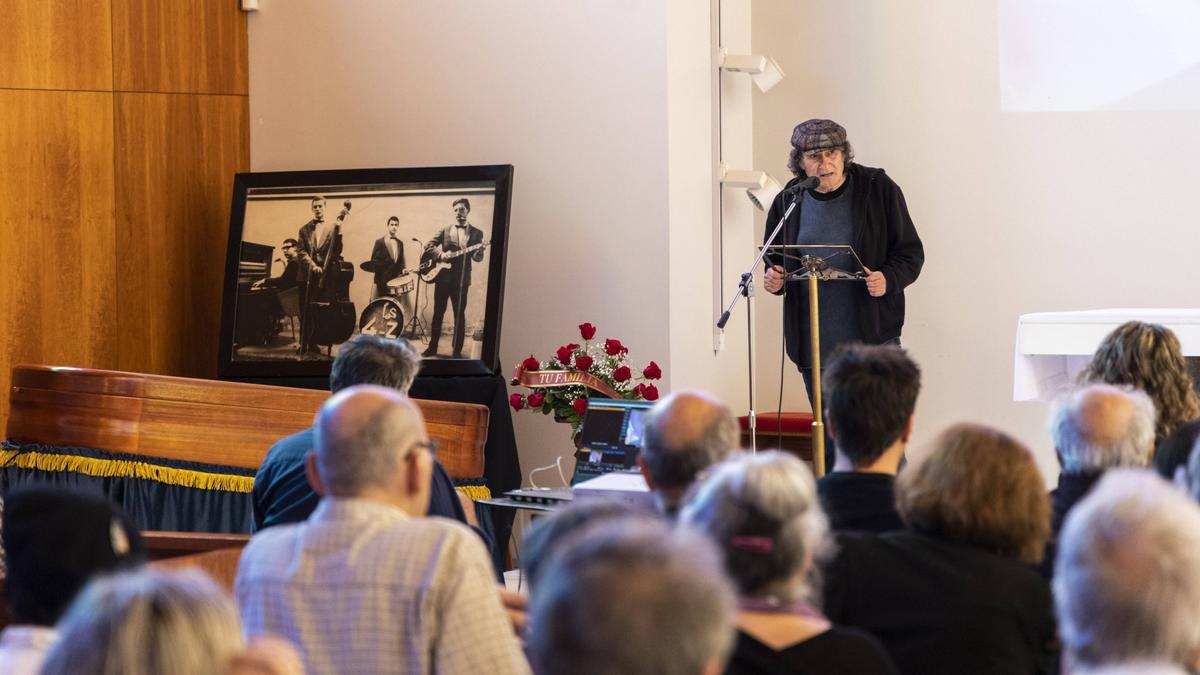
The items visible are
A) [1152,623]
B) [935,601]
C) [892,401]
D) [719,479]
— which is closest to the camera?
[1152,623]

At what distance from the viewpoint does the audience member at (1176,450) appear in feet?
10.7

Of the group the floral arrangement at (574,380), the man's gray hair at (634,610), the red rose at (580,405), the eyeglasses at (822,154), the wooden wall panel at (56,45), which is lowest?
the man's gray hair at (634,610)

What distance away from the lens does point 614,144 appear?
646 centimetres

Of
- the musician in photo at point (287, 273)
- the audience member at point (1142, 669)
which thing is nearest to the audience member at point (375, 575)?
the audience member at point (1142, 669)

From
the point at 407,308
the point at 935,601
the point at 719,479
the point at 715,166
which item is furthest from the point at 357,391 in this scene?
the point at 715,166

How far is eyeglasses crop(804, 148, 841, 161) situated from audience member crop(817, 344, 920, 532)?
2576 mm

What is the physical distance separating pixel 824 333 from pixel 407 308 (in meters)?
1.86

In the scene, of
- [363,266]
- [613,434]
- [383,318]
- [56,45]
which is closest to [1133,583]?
[613,434]

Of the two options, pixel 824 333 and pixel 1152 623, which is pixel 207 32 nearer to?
pixel 824 333

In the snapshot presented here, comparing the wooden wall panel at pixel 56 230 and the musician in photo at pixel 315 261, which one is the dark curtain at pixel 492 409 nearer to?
the musician in photo at pixel 315 261

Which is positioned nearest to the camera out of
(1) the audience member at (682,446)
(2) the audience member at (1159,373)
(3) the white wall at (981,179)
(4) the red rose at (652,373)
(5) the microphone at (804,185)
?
(1) the audience member at (682,446)

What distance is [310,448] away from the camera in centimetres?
361

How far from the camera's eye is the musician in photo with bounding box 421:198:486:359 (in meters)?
6.40

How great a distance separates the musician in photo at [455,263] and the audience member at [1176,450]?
358 cm
